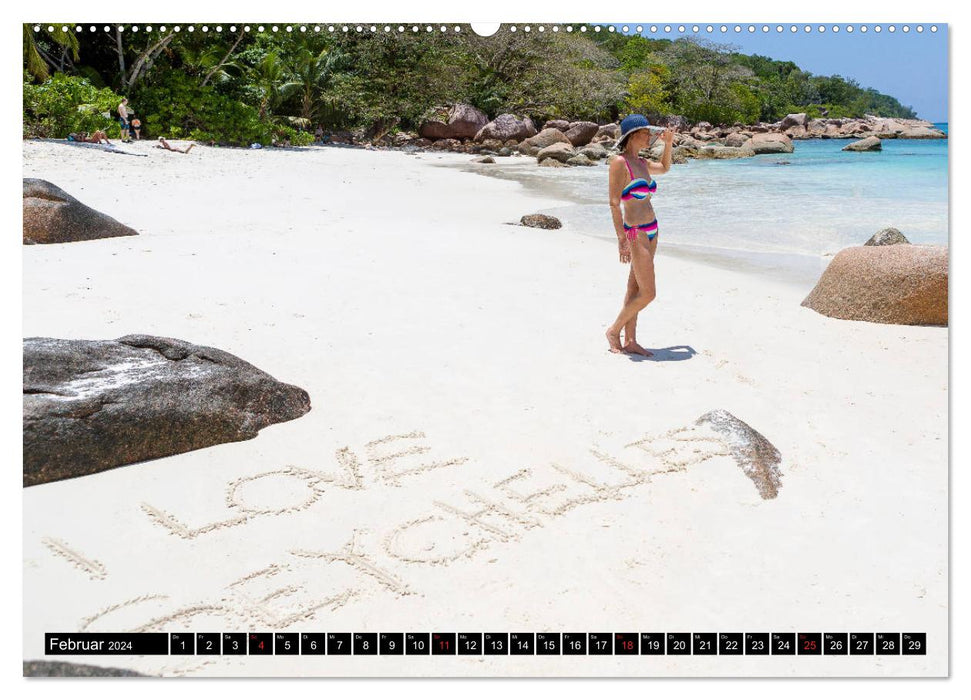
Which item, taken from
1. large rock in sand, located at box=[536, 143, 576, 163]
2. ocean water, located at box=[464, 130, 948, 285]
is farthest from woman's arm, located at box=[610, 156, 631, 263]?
large rock in sand, located at box=[536, 143, 576, 163]

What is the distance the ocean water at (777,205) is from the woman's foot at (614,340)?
6.81ft

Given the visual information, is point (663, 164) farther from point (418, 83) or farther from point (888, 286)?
point (418, 83)

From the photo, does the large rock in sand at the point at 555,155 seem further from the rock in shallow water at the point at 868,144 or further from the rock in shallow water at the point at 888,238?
the rock in shallow water at the point at 888,238

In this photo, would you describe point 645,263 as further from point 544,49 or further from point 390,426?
point 544,49

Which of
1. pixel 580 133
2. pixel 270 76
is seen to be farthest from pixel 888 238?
pixel 580 133

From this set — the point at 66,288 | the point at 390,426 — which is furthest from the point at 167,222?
the point at 390,426

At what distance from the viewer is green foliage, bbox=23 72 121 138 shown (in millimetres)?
9109

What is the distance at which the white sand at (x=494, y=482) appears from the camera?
8.77ft

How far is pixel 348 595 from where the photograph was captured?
274 cm

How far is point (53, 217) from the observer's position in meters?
6.83

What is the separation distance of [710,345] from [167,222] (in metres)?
5.64

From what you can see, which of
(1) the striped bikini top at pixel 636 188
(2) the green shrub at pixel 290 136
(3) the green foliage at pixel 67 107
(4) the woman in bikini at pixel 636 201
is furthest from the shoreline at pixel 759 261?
(2) the green shrub at pixel 290 136

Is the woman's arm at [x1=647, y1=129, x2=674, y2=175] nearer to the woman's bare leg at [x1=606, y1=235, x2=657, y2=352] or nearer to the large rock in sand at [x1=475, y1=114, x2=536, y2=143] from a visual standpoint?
the woman's bare leg at [x1=606, y1=235, x2=657, y2=352]

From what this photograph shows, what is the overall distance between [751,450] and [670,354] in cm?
160
